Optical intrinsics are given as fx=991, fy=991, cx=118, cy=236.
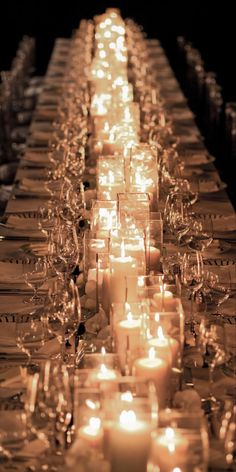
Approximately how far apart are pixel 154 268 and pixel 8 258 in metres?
0.82

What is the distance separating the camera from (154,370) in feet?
8.34

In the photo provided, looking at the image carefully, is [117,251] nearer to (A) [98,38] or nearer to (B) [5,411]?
(B) [5,411]

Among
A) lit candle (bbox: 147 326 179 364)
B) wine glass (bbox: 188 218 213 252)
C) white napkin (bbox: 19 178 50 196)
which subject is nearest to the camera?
lit candle (bbox: 147 326 179 364)

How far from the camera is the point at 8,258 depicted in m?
4.30

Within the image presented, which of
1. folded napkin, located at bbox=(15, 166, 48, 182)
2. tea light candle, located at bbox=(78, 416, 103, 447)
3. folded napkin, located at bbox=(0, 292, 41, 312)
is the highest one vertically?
folded napkin, located at bbox=(15, 166, 48, 182)

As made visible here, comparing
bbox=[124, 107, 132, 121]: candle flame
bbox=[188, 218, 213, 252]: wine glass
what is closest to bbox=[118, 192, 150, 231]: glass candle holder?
bbox=[188, 218, 213, 252]: wine glass

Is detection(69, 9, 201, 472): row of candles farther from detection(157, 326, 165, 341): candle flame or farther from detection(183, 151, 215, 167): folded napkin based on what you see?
detection(183, 151, 215, 167): folded napkin

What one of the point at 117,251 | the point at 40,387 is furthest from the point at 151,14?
the point at 40,387

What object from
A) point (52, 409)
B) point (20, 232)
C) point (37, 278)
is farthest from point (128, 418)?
point (20, 232)

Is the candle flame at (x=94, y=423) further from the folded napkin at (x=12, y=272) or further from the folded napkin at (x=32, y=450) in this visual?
the folded napkin at (x=12, y=272)

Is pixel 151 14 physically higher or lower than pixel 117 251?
higher

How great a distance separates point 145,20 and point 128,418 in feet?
57.1

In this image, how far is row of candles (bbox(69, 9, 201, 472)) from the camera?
6.74ft

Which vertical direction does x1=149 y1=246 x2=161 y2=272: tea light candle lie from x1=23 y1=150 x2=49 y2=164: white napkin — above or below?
below
